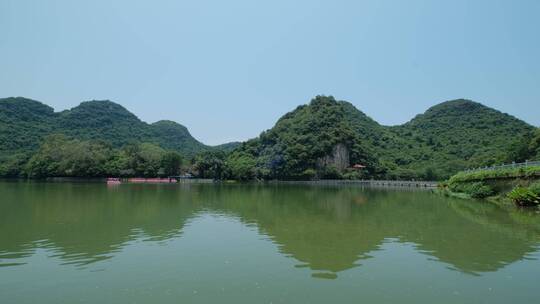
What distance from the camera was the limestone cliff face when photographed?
9481cm

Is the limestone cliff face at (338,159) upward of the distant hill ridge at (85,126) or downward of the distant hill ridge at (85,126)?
downward

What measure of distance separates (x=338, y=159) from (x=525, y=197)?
235 ft

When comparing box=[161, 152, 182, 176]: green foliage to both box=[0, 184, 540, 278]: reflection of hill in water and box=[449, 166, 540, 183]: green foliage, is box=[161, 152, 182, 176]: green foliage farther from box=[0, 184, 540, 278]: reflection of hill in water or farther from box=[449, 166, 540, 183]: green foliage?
box=[0, 184, 540, 278]: reflection of hill in water

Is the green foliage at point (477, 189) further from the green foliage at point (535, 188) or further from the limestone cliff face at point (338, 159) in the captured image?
the limestone cliff face at point (338, 159)

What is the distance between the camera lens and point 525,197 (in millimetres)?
24250

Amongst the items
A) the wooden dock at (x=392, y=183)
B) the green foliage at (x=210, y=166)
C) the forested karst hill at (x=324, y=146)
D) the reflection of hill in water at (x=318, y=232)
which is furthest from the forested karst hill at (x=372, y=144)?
the reflection of hill in water at (x=318, y=232)

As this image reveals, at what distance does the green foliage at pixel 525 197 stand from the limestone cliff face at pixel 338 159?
68.6m

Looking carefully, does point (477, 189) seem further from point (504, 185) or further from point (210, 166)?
point (210, 166)

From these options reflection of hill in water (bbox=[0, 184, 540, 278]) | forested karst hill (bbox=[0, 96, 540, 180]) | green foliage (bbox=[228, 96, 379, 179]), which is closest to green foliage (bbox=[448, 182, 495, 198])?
reflection of hill in water (bbox=[0, 184, 540, 278])

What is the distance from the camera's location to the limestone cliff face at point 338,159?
94.8 meters

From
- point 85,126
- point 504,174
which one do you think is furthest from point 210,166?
point 85,126

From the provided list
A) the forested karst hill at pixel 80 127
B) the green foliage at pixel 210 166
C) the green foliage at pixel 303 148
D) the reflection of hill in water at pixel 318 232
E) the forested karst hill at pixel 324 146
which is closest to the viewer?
the reflection of hill in water at pixel 318 232

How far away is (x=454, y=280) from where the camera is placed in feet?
28.6

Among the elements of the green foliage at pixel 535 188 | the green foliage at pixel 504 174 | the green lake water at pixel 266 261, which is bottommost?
the green lake water at pixel 266 261
